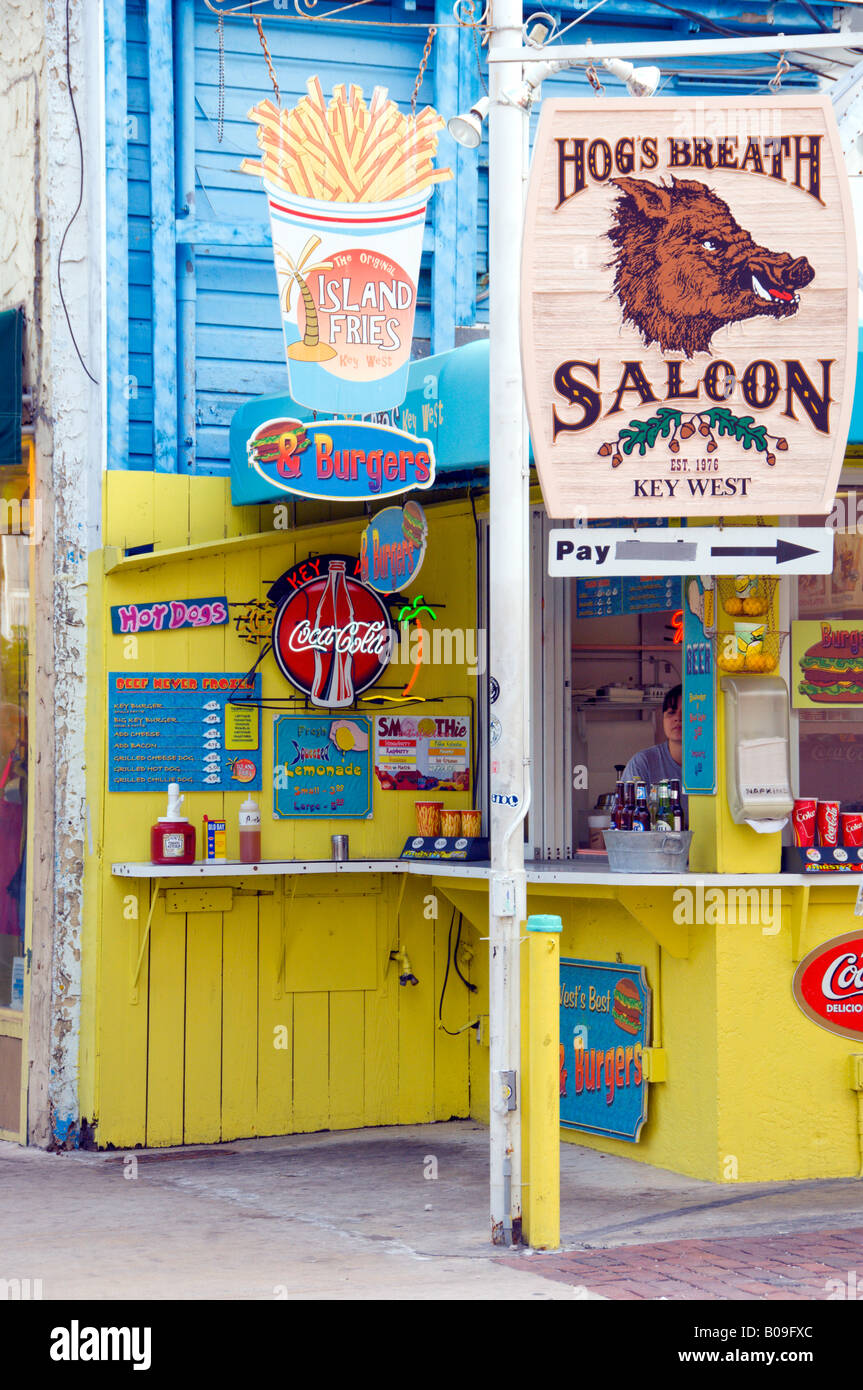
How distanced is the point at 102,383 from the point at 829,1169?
530 centimetres

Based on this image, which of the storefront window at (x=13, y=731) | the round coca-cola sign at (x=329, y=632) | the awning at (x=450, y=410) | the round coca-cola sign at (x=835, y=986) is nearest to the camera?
the awning at (x=450, y=410)

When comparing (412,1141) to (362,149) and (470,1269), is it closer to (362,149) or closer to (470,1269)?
(470,1269)

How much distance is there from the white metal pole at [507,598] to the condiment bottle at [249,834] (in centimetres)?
254

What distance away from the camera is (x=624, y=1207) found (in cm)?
715

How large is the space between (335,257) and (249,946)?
3616mm

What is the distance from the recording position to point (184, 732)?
8.79 meters

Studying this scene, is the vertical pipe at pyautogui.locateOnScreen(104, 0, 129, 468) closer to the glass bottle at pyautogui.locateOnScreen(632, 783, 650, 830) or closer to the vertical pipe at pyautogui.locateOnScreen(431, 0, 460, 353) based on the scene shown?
the vertical pipe at pyautogui.locateOnScreen(431, 0, 460, 353)

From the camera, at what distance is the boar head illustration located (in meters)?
6.33

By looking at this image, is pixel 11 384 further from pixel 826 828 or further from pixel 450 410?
pixel 826 828

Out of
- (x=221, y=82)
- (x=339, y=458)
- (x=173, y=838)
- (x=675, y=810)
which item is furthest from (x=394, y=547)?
(x=221, y=82)

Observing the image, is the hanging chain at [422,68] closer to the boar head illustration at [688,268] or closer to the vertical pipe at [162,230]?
the vertical pipe at [162,230]

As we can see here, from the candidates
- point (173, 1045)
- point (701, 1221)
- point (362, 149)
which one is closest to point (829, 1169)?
point (701, 1221)

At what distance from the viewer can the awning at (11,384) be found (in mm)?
8742

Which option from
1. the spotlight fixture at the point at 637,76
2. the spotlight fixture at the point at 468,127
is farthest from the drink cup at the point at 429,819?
the spotlight fixture at the point at 637,76
